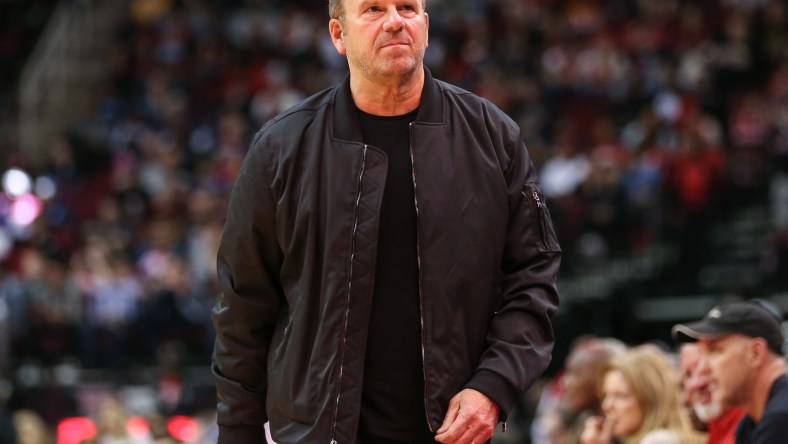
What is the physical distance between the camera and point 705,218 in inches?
570

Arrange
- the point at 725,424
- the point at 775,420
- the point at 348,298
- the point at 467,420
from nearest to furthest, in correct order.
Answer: the point at 467,420
the point at 348,298
the point at 775,420
the point at 725,424

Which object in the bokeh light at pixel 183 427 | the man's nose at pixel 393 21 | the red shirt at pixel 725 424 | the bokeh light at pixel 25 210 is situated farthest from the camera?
the bokeh light at pixel 25 210

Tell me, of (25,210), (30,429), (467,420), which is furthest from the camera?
(25,210)

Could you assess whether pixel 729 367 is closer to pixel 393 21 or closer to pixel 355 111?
pixel 355 111

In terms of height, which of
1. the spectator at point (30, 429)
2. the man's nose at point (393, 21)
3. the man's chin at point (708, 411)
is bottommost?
the spectator at point (30, 429)

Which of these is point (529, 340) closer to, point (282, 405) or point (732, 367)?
point (282, 405)

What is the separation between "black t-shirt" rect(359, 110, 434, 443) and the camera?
11.9 ft

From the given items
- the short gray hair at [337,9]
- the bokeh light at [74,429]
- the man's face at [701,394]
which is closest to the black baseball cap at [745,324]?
the man's face at [701,394]

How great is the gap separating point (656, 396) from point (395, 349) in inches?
105

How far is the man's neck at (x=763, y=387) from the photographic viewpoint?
5.00 m

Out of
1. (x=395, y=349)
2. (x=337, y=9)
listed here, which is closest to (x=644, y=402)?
(x=395, y=349)

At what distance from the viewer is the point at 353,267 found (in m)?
3.63

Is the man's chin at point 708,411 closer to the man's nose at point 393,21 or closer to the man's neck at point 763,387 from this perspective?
the man's neck at point 763,387

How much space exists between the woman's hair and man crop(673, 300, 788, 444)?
2.85ft
